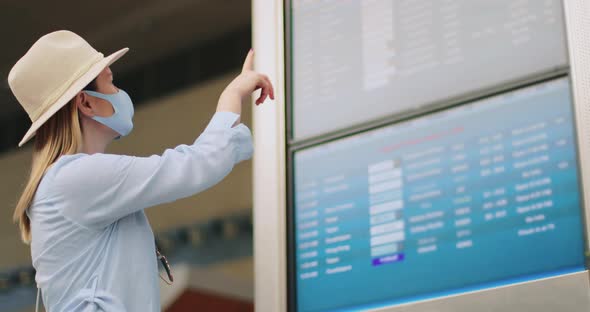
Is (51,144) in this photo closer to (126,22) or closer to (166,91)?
(126,22)

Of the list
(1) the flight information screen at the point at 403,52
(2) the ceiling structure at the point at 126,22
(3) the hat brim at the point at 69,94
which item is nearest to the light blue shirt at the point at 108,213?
(3) the hat brim at the point at 69,94

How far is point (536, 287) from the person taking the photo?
2.68m

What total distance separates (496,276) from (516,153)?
37 centimetres

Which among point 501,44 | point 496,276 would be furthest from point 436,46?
point 496,276

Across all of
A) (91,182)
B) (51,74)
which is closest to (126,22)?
(51,74)

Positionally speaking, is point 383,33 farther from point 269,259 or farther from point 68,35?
point 68,35

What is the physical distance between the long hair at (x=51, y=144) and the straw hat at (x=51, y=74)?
4 cm

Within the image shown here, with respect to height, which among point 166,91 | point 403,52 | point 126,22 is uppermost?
point 126,22

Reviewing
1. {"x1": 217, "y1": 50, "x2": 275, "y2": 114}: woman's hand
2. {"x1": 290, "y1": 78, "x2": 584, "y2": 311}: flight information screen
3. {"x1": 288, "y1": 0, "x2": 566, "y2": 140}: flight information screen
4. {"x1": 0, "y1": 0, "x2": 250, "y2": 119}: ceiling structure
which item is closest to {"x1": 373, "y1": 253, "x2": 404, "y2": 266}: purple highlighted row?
{"x1": 290, "y1": 78, "x2": 584, "y2": 311}: flight information screen

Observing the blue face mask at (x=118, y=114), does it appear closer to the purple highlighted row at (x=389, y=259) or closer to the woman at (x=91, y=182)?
the woman at (x=91, y=182)

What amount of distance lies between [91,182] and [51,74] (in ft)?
1.12

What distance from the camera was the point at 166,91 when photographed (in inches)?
324

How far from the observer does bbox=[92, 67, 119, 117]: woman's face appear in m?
2.42

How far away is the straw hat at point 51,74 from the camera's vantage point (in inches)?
94.2
